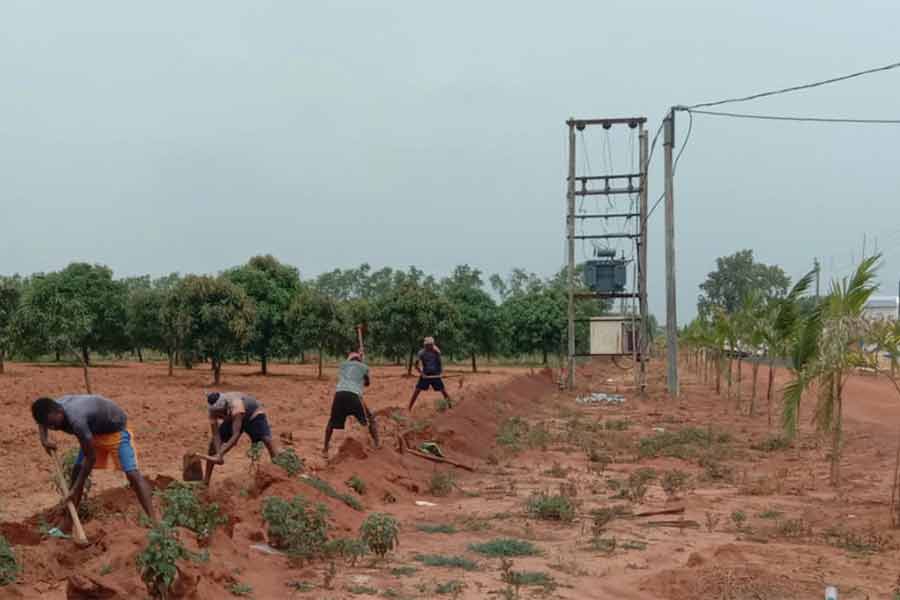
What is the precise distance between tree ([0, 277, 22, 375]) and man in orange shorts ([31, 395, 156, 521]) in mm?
31380

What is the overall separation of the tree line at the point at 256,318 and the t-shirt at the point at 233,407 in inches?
532

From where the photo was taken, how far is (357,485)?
9.71 meters

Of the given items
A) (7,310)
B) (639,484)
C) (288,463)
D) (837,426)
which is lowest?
(639,484)

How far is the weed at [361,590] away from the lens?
6.13 m

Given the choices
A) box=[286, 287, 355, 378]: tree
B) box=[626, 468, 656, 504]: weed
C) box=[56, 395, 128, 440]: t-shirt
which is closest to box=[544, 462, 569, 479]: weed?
box=[626, 468, 656, 504]: weed

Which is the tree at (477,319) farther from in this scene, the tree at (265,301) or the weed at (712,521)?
the weed at (712,521)

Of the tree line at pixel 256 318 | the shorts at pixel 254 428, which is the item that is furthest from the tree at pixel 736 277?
the shorts at pixel 254 428

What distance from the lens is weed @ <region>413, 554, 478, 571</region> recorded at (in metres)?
6.96

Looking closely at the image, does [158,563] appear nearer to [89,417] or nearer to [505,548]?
[89,417]

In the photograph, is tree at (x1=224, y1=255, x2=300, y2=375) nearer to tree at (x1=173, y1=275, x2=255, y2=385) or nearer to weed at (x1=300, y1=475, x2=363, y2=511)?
tree at (x1=173, y1=275, x2=255, y2=385)

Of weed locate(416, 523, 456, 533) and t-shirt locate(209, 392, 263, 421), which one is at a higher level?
t-shirt locate(209, 392, 263, 421)

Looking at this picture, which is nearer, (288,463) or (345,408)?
(288,463)

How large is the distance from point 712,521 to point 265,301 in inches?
1218

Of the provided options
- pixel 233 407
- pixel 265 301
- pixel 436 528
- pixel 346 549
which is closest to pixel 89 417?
pixel 346 549
